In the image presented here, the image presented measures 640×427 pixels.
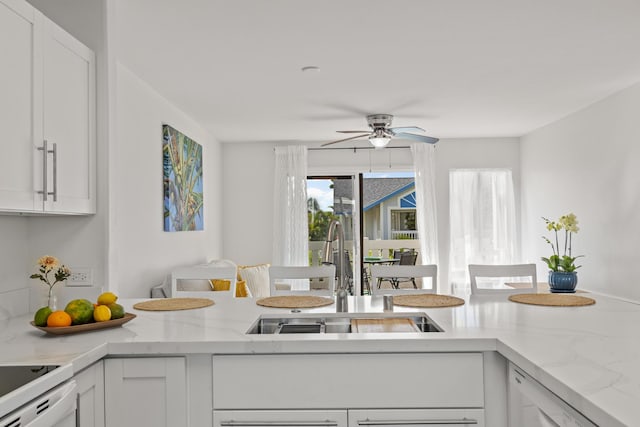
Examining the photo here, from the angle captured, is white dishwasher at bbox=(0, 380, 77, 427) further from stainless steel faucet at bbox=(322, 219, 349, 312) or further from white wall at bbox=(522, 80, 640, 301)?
white wall at bbox=(522, 80, 640, 301)

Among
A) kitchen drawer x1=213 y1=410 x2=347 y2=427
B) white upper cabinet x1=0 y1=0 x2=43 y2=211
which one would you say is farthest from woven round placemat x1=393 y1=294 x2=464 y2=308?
white upper cabinet x1=0 y1=0 x2=43 y2=211

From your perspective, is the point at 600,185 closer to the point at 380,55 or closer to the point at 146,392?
the point at 380,55

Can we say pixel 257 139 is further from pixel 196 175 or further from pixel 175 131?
pixel 175 131

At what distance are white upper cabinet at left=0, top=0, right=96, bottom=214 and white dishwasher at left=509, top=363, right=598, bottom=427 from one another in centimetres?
178

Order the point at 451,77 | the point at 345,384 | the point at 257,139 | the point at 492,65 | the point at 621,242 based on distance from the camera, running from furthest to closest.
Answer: the point at 257,139
the point at 621,242
the point at 451,77
the point at 492,65
the point at 345,384

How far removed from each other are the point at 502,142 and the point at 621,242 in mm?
2676

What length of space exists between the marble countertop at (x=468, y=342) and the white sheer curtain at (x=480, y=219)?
181 inches

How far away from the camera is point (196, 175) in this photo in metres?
5.50

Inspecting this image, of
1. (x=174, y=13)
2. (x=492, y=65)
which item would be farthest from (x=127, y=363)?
(x=492, y=65)

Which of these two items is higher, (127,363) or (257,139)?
(257,139)

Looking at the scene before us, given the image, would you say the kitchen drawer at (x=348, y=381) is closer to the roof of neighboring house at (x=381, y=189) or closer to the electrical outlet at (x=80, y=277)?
the electrical outlet at (x=80, y=277)

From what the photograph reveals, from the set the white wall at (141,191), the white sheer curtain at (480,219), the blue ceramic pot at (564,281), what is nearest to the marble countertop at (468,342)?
the white wall at (141,191)

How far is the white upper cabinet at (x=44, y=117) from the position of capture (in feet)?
5.86

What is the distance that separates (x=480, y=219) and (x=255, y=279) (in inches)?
125
